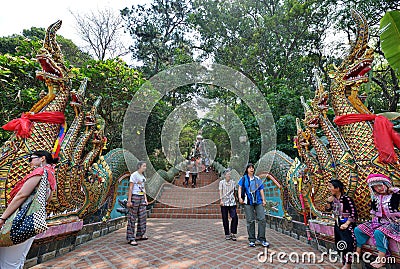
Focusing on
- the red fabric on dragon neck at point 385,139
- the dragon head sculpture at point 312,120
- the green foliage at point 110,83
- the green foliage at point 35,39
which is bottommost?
the red fabric on dragon neck at point 385,139

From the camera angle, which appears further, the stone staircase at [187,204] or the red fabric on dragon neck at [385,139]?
the stone staircase at [187,204]

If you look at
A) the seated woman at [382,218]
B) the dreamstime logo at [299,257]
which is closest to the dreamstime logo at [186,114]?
the dreamstime logo at [299,257]

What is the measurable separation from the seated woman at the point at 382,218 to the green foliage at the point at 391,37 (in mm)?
1400

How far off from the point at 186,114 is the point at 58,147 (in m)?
7.71

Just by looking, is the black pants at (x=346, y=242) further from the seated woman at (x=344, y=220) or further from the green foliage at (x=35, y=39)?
the green foliage at (x=35, y=39)

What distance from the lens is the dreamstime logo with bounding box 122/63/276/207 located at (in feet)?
27.3

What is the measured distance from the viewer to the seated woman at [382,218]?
2.40m

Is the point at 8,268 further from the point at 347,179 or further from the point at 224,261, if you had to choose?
the point at 347,179

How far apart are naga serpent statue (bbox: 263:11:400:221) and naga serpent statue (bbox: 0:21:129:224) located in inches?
148

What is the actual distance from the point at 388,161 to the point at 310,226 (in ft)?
6.05

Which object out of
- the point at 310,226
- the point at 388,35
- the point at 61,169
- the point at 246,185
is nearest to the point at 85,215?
the point at 61,169

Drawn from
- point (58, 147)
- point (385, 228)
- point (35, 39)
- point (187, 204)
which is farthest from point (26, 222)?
point (35, 39)

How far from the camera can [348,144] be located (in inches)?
133

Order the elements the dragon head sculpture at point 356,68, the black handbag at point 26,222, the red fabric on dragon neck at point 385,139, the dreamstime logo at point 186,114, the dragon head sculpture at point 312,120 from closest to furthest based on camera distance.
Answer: the black handbag at point 26,222, the red fabric on dragon neck at point 385,139, the dragon head sculpture at point 356,68, the dragon head sculpture at point 312,120, the dreamstime logo at point 186,114
